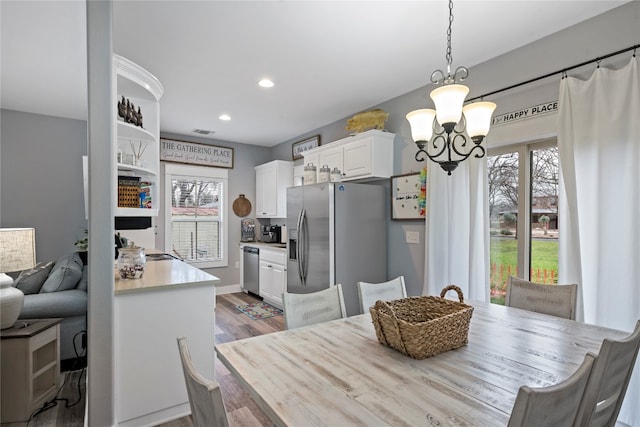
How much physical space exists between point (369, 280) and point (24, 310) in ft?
9.41

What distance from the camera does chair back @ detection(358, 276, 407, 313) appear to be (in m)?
2.10

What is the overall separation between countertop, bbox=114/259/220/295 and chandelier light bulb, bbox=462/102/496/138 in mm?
1798

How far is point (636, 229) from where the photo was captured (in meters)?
1.97

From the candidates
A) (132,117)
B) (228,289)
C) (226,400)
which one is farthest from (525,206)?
(228,289)

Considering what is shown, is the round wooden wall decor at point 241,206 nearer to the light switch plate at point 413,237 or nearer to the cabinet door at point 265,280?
the cabinet door at point 265,280

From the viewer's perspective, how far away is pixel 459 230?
2.96 m

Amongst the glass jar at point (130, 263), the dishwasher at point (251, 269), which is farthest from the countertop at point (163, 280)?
the dishwasher at point (251, 269)

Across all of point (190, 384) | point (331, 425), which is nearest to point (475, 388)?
point (331, 425)

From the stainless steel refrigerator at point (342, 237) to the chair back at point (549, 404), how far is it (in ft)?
8.69

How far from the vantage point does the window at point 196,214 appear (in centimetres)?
524

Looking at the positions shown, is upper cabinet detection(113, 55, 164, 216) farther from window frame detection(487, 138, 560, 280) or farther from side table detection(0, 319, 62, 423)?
window frame detection(487, 138, 560, 280)

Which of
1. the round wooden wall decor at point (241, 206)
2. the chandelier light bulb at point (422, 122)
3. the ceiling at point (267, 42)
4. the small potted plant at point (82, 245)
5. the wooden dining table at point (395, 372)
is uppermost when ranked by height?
the ceiling at point (267, 42)

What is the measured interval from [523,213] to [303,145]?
3296mm

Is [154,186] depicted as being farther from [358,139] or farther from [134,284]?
[358,139]
